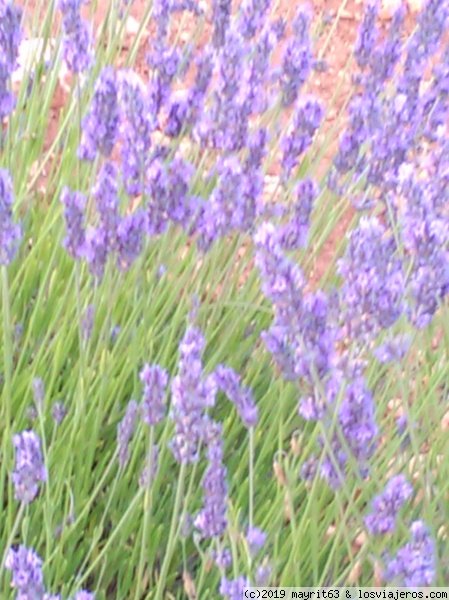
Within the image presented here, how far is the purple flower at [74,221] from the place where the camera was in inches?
50.0

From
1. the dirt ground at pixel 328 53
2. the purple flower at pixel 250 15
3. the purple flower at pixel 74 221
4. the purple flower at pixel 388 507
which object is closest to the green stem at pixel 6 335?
the purple flower at pixel 74 221

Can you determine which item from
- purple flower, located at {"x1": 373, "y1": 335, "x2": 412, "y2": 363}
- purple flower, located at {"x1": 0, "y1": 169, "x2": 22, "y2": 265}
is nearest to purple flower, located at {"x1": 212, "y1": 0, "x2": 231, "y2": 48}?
purple flower, located at {"x1": 0, "y1": 169, "x2": 22, "y2": 265}

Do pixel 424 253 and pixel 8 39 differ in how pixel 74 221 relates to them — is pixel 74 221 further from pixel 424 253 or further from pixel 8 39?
pixel 424 253

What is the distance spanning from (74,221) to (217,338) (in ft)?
2.38

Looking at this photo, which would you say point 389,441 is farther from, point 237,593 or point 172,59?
point 172,59

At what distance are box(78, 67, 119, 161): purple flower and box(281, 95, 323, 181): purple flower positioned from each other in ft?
1.45

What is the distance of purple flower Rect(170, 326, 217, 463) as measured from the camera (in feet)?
3.40

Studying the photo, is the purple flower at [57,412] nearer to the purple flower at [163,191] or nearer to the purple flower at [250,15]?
the purple flower at [163,191]

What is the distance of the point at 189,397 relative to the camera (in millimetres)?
1042

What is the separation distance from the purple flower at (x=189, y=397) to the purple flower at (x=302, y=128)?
698 millimetres

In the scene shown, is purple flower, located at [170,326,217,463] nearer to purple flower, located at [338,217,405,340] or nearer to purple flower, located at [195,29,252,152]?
purple flower, located at [338,217,405,340]

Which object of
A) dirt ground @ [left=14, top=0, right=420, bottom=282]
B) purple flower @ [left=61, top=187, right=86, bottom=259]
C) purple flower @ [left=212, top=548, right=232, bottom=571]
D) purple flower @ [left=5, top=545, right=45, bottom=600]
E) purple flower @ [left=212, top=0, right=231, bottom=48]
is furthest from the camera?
dirt ground @ [left=14, top=0, right=420, bottom=282]

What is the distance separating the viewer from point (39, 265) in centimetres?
195

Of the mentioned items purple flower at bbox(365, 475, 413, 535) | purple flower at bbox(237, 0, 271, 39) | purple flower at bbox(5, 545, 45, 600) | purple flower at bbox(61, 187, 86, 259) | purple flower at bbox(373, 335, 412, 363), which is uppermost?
purple flower at bbox(237, 0, 271, 39)
